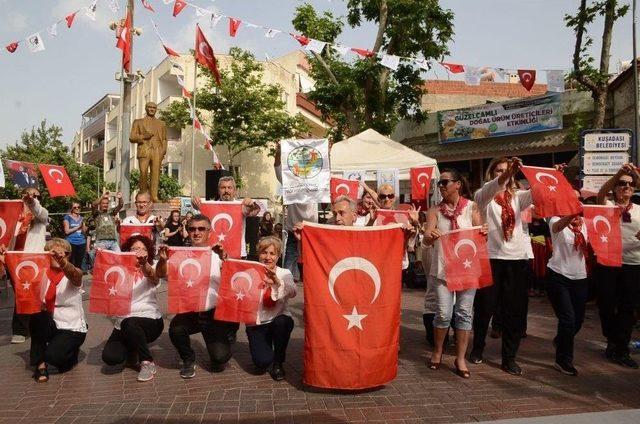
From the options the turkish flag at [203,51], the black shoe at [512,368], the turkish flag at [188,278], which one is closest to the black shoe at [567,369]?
the black shoe at [512,368]

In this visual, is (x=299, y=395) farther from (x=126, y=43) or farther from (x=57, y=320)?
(x=126, y=43)

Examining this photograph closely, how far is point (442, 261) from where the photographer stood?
488 cm

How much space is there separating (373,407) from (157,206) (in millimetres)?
11566

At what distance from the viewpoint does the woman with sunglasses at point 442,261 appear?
486 centimetres

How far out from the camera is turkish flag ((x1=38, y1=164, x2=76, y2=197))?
8.26 m

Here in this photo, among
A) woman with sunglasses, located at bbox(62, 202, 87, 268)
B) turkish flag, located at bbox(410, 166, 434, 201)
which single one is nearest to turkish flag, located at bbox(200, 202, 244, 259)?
woman with sunglasses, located at bbox(62, 202, 87, 268)

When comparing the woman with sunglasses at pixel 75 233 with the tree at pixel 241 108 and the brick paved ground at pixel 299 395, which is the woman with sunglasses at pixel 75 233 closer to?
the brick paved ground at pixel 299 395

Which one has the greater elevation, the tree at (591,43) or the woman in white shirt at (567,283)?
the tree at (591,43)

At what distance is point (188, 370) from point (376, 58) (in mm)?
15632

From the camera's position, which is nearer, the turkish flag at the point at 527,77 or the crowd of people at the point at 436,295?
the crowd of people at the point at 436,295

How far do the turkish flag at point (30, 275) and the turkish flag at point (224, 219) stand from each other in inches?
68.5

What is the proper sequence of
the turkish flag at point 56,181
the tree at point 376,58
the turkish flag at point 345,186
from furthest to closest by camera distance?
the tree at point 376,58 < the turkish flag at point 345,186 < the turkish flag at point 56,181

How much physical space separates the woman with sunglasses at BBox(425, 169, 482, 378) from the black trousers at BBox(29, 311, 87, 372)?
3.28m

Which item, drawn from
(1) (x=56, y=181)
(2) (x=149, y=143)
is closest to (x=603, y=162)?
(1) (x=56, y=181)
